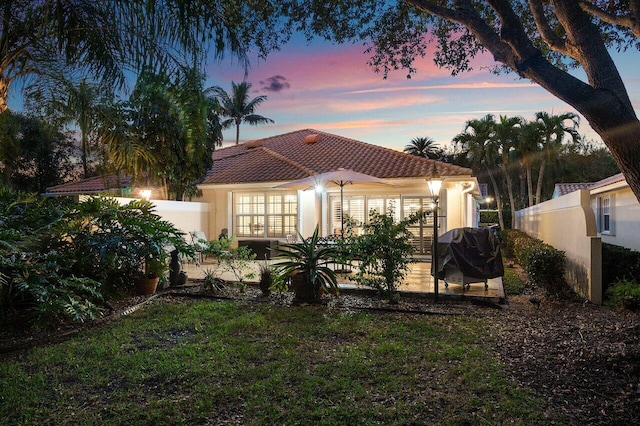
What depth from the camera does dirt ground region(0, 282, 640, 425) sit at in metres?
3.98

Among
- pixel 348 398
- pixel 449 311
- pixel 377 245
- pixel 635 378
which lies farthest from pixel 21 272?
pixel 635 378

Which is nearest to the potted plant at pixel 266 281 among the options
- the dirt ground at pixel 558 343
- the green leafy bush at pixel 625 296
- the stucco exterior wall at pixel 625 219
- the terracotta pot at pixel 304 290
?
the dirt ground at pixel 558 343

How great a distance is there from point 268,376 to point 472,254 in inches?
244

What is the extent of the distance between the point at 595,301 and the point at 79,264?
9.69 metres

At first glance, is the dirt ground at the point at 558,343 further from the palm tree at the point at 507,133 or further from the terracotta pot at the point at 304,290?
the palm tree at the point at 507,133

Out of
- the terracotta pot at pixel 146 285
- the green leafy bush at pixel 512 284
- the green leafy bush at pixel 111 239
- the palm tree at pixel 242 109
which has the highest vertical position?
the palm tree at pixel 242 109

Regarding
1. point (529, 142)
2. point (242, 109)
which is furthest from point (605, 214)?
point (242, 109)

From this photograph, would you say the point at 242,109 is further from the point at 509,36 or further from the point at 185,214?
the point at 509,36

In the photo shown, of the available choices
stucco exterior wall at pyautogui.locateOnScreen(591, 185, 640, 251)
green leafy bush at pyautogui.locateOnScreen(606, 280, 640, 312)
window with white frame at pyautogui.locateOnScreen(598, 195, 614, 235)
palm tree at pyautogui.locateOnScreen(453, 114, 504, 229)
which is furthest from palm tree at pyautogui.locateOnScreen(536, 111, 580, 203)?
green leafy bush at pyautogui.locateOnScreen(606, 280, 640, 312)

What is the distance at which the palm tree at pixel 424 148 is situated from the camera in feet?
166

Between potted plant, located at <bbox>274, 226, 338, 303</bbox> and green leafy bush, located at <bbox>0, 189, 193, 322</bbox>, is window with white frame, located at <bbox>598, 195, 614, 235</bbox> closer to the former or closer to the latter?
potted plant, located at <bbox>274, 226, 338, 303</bbox>

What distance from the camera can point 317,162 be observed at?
1803cm

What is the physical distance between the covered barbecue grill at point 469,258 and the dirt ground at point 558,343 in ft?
2.41

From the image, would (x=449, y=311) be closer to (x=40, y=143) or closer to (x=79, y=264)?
(x=79, y=264)
